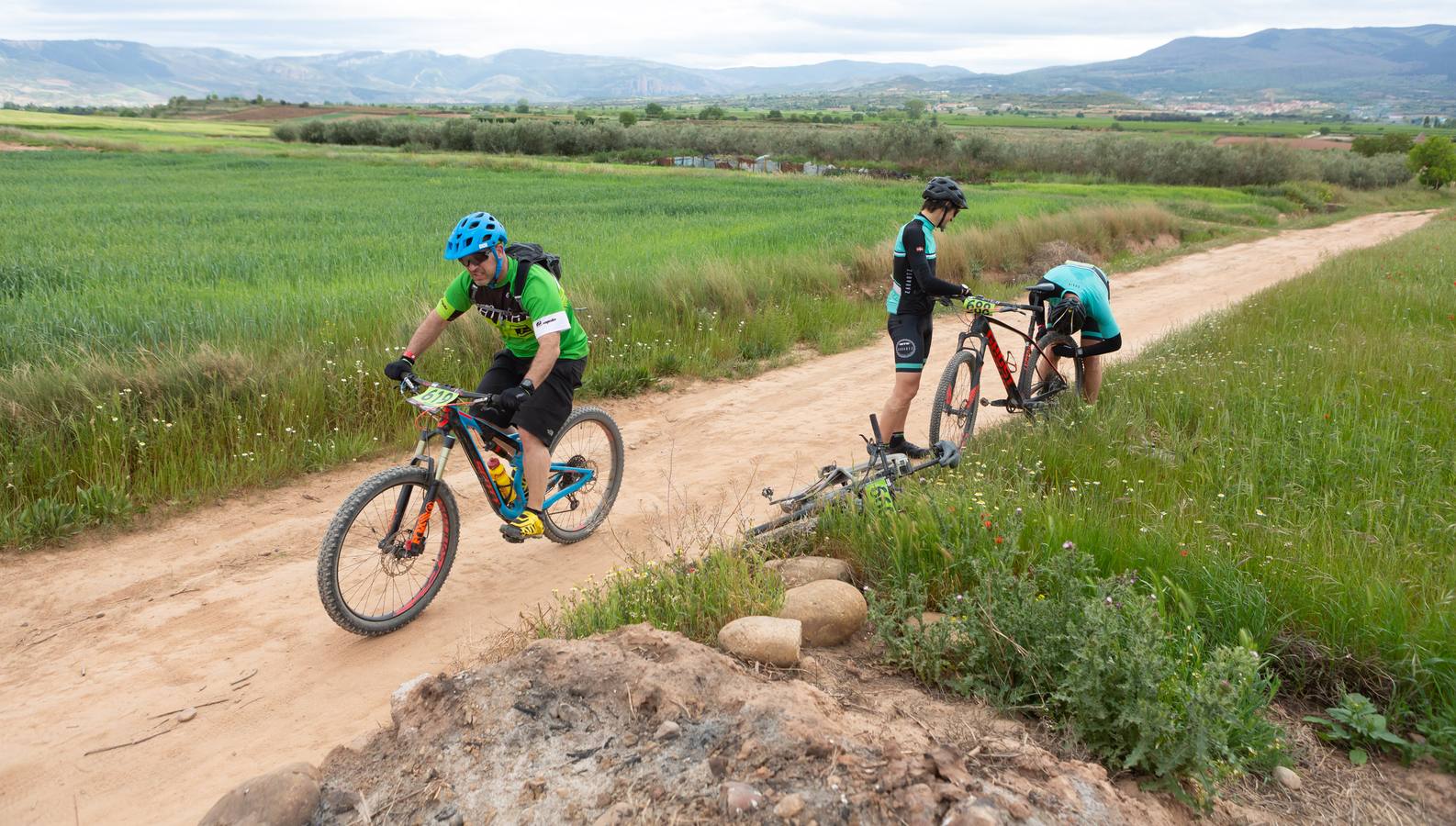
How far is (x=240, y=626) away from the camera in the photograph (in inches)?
188

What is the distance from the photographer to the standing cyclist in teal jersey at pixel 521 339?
4.78m

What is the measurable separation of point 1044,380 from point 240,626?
6243 millimetres

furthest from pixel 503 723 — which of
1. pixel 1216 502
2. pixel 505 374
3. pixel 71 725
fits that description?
pixel 1216 502

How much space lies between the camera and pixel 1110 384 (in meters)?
8.16

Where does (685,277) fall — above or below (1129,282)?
above

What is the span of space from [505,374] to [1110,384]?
5.61 meters

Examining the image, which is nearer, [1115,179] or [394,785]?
A: [394,785]

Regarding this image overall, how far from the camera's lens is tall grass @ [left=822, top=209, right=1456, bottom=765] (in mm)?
3512

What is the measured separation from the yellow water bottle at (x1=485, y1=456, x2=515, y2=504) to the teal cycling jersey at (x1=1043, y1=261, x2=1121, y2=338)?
4.58m

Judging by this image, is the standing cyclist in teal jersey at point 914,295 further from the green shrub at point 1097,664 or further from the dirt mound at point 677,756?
the dirt mound at point 677,756

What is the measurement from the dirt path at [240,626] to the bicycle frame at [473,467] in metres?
0.45

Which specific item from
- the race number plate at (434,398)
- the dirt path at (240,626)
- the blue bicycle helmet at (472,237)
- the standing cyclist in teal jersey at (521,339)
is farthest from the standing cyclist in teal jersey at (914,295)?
the race number plate at (434,398)

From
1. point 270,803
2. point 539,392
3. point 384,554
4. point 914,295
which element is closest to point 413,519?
point 384,554

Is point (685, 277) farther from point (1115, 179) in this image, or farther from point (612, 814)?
point (1115, 179)
